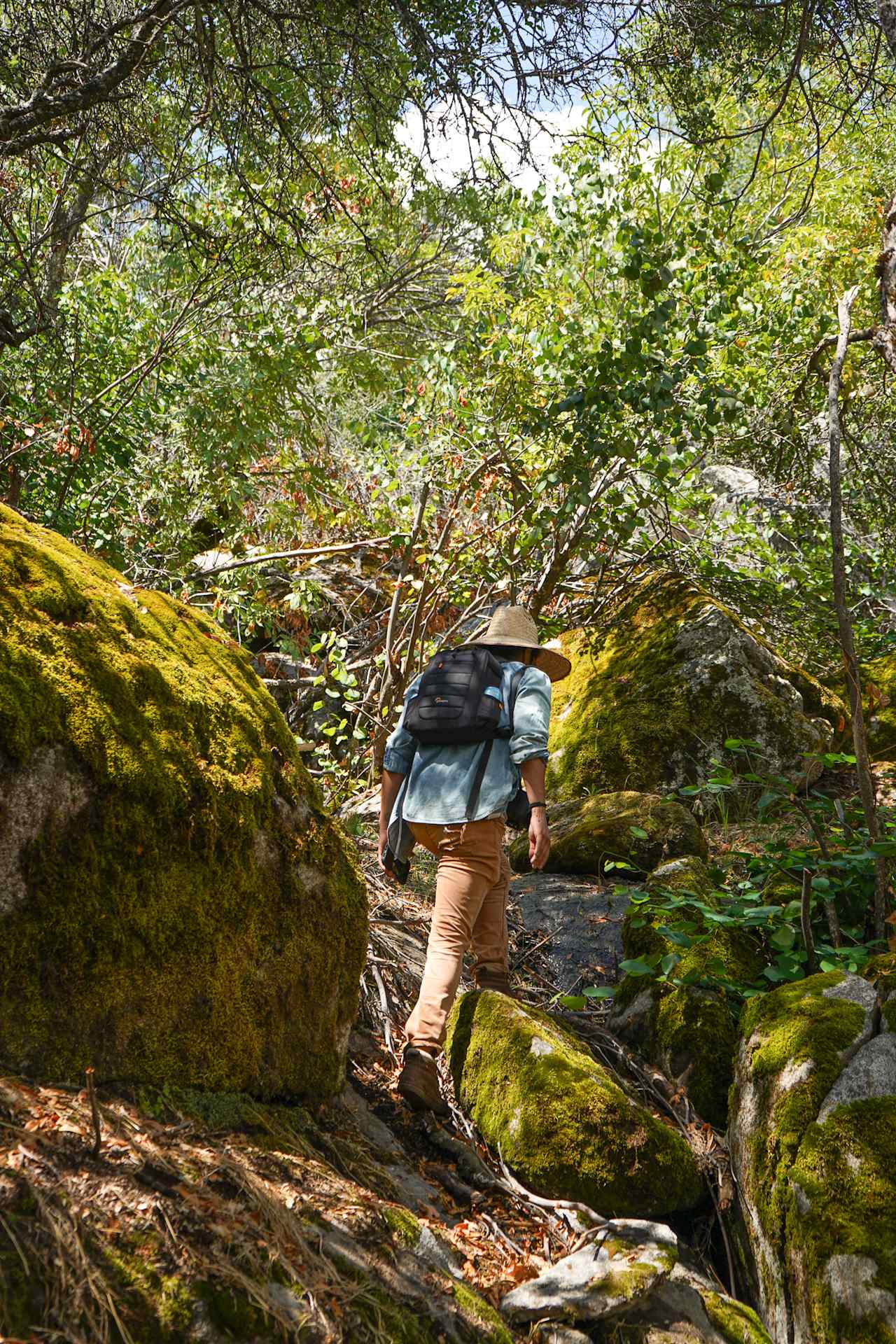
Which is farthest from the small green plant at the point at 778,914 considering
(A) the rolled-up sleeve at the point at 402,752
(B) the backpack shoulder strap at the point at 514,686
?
(A) the rolled-up sleeve at the point at 402,752

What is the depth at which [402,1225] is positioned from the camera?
2.31 m

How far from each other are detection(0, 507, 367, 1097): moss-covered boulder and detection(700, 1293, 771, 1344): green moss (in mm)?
1284

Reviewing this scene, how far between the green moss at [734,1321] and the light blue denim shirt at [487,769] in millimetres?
1848

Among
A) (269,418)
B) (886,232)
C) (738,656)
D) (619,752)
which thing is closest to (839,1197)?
(886,232)

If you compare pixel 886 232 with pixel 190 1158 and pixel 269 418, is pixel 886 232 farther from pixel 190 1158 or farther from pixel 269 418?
pixel 269 418

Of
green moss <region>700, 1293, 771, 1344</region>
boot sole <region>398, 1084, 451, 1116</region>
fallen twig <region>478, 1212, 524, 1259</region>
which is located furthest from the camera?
boot sole <region>398, 1084, 451, 1116</region>

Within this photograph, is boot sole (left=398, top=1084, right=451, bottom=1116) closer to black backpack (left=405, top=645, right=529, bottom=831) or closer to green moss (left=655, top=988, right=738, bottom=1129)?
black backpack (left=405, top=645, right=529, bottom=831)

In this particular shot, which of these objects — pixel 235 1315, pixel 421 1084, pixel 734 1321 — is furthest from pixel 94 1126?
pixel 734 1321

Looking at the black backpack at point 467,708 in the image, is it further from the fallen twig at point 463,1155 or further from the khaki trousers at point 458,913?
the fallen twig at point 463,1155

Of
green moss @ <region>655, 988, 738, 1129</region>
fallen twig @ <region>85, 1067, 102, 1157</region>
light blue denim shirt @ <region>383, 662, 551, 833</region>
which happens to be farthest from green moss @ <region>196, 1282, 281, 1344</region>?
green moss @ <region>655, 988, 738, 1129</region>

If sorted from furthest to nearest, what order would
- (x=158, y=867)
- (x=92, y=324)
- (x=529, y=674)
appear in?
(x=92, y=324) < (x=529, y=674) < (x=158, y=867)

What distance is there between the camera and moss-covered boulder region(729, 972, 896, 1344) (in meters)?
2.38

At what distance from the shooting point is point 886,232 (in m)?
3.49

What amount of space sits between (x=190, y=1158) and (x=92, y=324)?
689 cm
